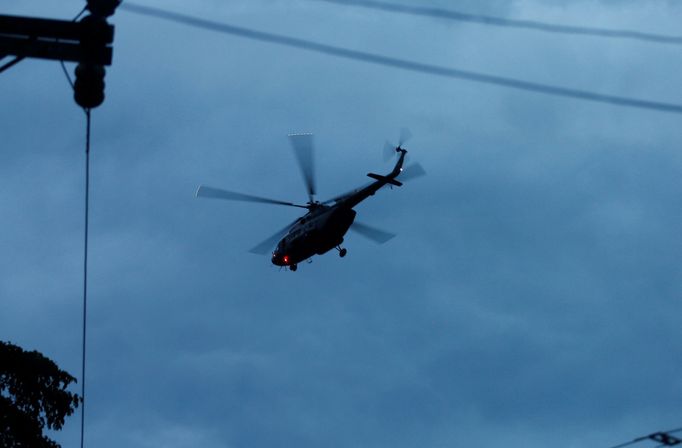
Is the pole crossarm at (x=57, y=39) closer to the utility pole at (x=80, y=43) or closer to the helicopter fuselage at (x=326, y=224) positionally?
the utility pole at (x=80, y=43)

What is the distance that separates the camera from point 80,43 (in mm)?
7520

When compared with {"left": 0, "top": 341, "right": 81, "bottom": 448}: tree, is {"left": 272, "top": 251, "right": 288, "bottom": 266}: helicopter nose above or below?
above

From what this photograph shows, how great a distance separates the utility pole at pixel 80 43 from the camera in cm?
745

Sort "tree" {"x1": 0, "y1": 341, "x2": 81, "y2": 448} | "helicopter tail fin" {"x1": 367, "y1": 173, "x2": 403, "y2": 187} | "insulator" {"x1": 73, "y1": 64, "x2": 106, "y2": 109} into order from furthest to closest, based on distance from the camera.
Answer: "helicopter tail fin" {"x1": 367, "y1": 173, "x2": 403, "y2": 187}
"tree" {"x1": 0, "y1": 341, "x2": 81, "y2": 448}
"insulator" {"x1": 73, "y1": 64, "x2": 106, "y2": 109}

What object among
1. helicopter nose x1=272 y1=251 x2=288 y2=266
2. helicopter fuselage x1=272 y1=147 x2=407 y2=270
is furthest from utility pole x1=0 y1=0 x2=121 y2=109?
helicopter nose x1=272 y1=251 x2=288 y2=266

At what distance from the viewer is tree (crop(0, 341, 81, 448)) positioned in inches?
676

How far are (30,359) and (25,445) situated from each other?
160cm

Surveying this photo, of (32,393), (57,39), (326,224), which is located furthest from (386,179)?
(57,39)

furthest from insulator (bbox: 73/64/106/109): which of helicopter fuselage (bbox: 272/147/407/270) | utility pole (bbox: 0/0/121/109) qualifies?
helicopter fuselage (bbox: 272/147/407/270)

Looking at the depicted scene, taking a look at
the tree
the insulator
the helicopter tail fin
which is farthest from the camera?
the helicopter tail fin

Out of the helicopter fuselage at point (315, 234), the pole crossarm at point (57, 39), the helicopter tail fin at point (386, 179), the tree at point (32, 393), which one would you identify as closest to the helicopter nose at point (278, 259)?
the helicopter fuselage at point (315, 234)

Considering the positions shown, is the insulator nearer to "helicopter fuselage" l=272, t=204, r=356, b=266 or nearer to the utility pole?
the utility pole

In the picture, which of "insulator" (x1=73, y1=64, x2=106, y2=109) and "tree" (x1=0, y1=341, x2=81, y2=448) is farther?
"tree" (x1=0, y1=341, x2=81, y2=448)

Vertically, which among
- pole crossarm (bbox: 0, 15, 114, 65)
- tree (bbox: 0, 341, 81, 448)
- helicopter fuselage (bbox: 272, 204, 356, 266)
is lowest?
pole crossarm (bbox: 0, 15, 114, 65)
